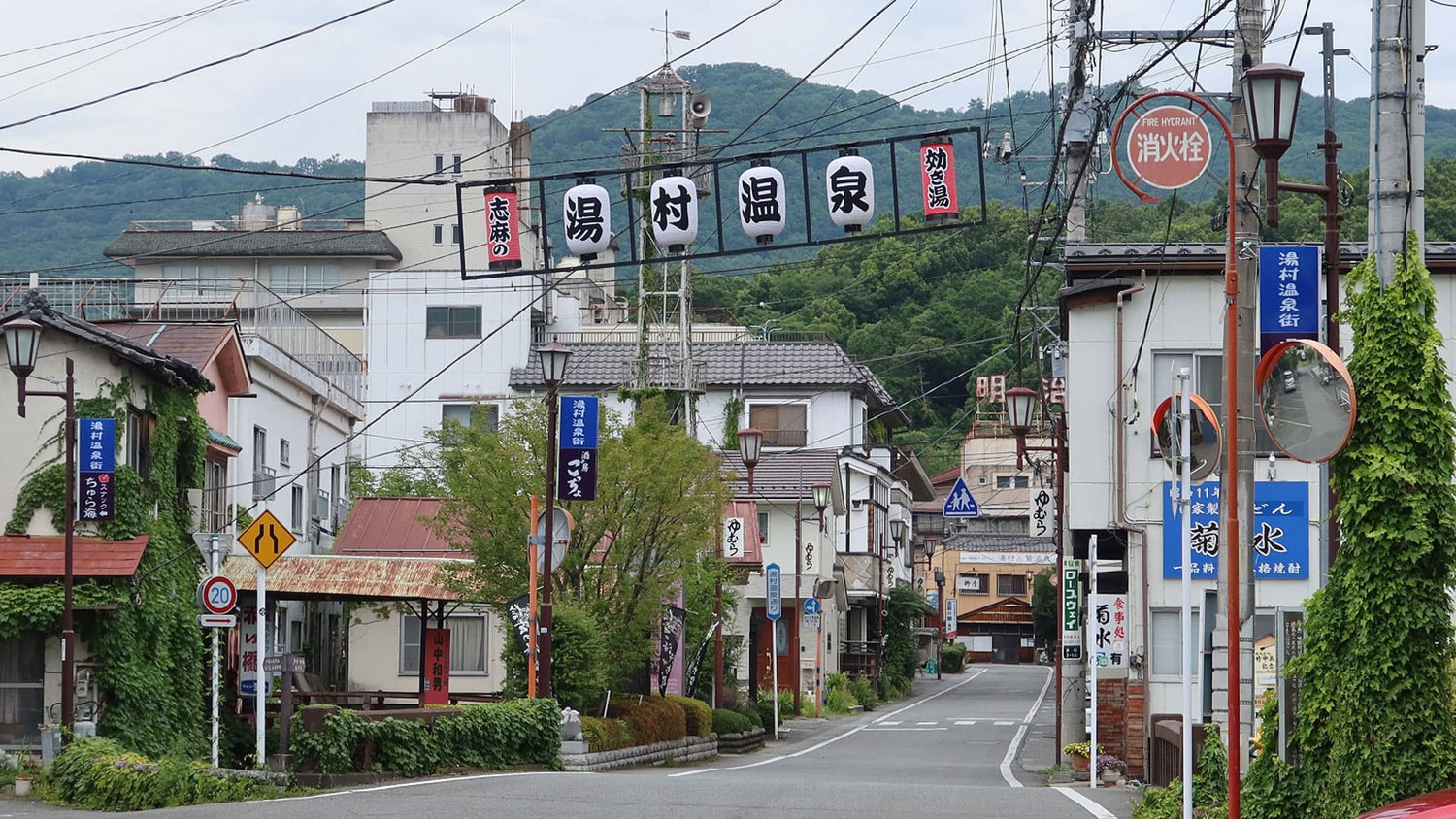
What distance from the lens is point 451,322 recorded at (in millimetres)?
59688

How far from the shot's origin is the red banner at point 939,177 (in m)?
20.6

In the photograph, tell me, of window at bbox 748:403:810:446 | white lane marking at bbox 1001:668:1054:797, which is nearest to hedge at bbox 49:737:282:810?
white lane marking at bbox 1001:668:1054:797

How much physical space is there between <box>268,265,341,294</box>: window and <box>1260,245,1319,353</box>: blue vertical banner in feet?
230

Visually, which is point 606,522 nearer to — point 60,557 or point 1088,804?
point 60,557

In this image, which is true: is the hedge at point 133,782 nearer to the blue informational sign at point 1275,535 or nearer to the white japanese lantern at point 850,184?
the white japanese lantern at point 850,184

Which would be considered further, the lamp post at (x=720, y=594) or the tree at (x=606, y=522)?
the lamp post at (x=720, y=594)

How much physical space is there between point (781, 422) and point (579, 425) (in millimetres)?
33462

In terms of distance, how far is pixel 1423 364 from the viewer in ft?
38.0

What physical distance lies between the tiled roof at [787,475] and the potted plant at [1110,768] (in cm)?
2614

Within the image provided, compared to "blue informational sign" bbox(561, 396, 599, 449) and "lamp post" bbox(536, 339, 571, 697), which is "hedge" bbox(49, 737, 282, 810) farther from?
"blue informational sign" bbox(561, 396, 599, 449)

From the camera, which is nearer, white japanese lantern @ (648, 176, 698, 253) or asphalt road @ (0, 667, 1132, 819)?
asphalt road @ (0, 667, 1132, 819)

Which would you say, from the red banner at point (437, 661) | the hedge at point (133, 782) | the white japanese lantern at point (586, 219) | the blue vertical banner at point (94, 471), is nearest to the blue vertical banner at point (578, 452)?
the white japanese lantern at point (586, 219)

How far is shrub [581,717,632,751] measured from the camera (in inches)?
999

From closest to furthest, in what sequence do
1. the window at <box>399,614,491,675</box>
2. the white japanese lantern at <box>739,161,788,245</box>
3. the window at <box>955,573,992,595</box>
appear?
the white japanese lantern at <box>739,161,788,245</box> → the window at <box>399,614,491,675</box> → the window at <box>955,573,992,595</box>
